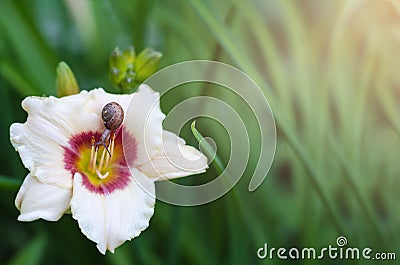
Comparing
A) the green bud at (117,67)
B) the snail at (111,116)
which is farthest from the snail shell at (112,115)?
the green bud at (117,67)

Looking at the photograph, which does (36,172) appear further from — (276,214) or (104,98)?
(276,214)

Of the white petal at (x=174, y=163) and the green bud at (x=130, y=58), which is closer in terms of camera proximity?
the white petal at (x=174, y=163)

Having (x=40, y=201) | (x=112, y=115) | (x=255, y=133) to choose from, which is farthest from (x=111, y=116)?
(x=255, y=133)

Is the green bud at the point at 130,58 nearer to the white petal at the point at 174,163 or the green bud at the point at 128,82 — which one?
the green bud at the point at 128,82

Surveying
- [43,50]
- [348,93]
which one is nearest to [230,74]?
[348,93]

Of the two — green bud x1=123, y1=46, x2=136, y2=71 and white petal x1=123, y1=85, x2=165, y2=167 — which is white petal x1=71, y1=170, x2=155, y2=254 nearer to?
white petal x1=123, y1=85, x2=165, y2=167

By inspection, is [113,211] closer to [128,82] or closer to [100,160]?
[100,160]
